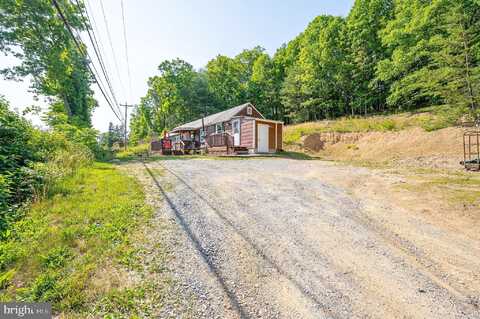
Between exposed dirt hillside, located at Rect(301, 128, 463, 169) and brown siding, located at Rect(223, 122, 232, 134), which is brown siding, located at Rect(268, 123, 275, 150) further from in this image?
brown siding, located at Rect(223, 122, 232, 134)

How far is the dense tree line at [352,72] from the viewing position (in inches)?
388

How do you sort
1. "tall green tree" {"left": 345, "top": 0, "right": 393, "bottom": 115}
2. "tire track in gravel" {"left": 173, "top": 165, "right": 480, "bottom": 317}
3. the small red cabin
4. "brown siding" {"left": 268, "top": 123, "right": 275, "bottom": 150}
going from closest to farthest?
"tire track in gravel" {"left": 173, "top": 165, "right": 480, "bottom": 317}, the small red cabin, "brown siding" {"left": 268, "top": 123, "right": 275, "bottom": 150}, "tall green tree" {"left": 345, "top": 0, "right": 393, "bottom": 115}

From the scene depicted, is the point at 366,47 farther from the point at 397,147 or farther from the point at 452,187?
the point at 452,187

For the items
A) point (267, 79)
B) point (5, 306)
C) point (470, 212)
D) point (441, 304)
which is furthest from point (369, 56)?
point (5, 306)

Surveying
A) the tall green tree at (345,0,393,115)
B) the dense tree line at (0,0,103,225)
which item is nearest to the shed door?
the dense tree line at (0,0,103,225)

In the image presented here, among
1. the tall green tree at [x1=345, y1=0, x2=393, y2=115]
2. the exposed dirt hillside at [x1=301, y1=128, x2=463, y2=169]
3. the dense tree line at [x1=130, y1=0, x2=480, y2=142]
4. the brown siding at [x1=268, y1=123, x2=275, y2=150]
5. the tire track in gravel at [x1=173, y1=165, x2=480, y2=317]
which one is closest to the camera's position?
the tire track in gravel at [x1=173, y1=165, x2=480, y2=317]

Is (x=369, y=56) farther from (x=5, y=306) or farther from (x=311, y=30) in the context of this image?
(x=5, y=306)

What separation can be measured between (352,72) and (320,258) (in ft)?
92.8

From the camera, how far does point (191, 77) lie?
39.9 m

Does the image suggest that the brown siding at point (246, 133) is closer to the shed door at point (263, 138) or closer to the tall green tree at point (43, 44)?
the shed door at point (263, 138)

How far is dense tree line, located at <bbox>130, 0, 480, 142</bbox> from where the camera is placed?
32.4 feet

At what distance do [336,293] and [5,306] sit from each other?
3.26 m

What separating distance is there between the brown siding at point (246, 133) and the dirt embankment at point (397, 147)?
568cm

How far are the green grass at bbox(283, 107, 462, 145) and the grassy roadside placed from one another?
44.3 ft
